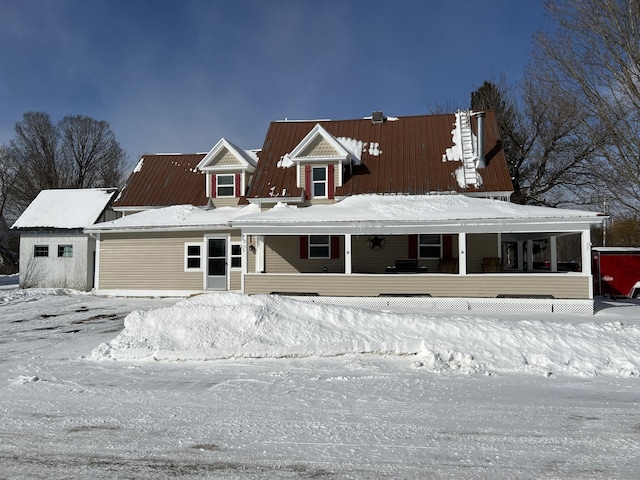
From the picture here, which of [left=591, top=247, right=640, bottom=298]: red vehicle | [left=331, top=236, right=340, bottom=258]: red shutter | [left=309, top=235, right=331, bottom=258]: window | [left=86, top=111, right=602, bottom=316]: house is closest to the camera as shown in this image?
[left=86, top=111, right=602, bottom=316]: house

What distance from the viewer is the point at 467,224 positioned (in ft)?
46.9

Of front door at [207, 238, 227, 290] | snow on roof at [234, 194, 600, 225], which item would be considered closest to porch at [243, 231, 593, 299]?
snow on roof at [234, 194, 600, 225]

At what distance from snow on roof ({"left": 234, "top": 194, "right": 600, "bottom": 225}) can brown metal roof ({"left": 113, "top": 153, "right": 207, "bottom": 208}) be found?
591 centimetres

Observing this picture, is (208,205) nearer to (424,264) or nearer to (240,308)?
(424,264)

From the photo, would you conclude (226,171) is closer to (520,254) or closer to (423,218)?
(423,218)

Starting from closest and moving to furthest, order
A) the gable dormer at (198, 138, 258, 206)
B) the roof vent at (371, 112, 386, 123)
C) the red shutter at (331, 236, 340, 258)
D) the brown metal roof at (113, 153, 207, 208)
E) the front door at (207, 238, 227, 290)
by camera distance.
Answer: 1. the red shutter at (331, 236, 340, 258)
2. the front door at (207, 238, 227, 290)
3. the gable dormer at (198, 138, 258, 206)
4. the brown metal roof at (113, 153, 207, 208)
5. the roof vent at (371, 112, 386, 123)

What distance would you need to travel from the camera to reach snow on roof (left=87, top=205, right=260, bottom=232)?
18630 mm

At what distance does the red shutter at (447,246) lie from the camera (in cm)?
1764

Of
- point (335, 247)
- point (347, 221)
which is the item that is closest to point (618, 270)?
point (335, 247)

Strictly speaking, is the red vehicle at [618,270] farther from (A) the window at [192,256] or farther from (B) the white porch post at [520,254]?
(A) the window at [192,256]

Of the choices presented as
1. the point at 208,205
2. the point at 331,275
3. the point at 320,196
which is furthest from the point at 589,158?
the point at 208,205

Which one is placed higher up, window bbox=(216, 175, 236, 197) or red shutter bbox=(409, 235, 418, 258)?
window bbox=(216, 175, 236, 197)

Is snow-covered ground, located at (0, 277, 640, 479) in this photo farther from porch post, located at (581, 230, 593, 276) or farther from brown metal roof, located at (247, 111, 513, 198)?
brown metal roof, located at (247, 111, 513, 198)

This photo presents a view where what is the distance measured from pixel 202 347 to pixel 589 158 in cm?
2355
